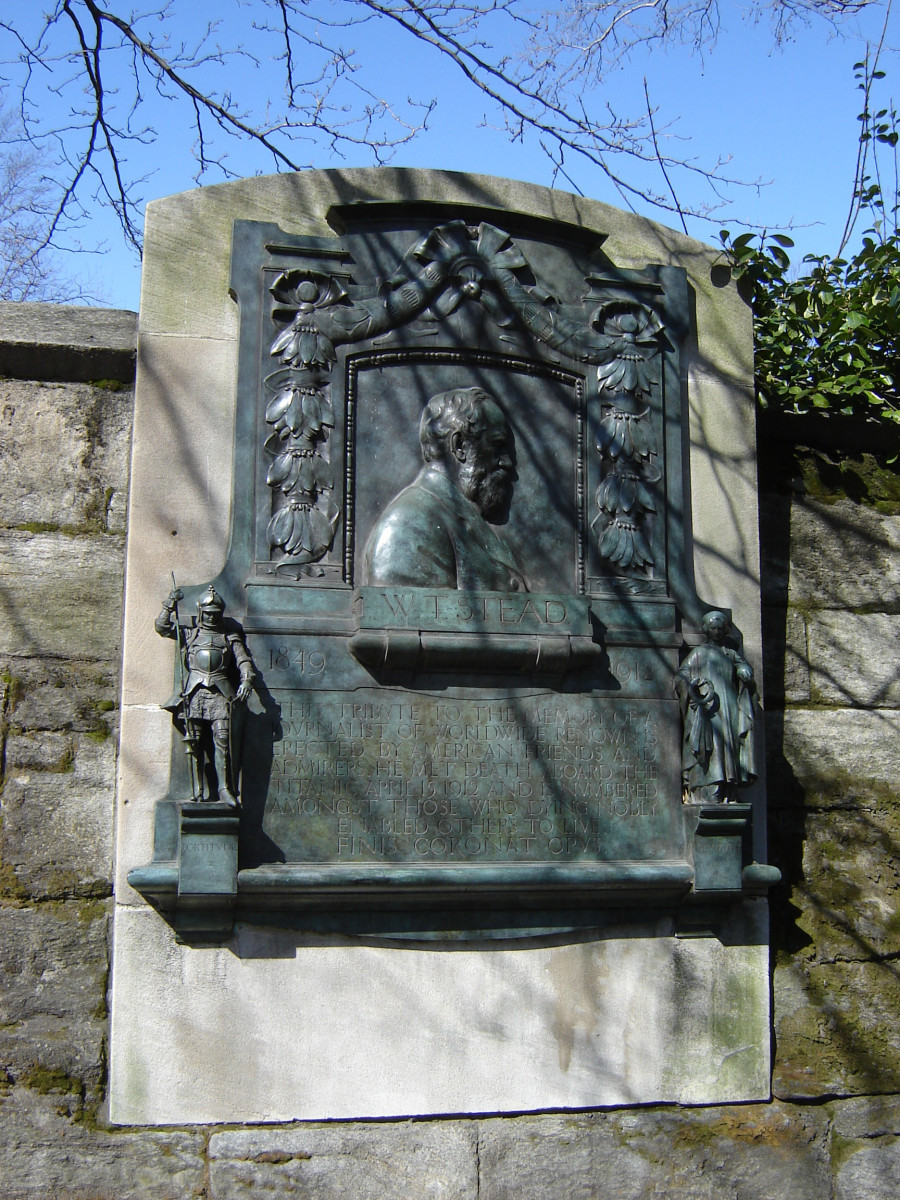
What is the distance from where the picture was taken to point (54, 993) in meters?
3.81

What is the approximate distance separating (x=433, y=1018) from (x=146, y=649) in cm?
153

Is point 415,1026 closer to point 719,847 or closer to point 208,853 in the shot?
point 208,853

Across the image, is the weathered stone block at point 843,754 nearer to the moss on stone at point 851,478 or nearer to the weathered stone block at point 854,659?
the weathered stone block at point 854,659

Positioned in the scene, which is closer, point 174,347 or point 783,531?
point 174,347

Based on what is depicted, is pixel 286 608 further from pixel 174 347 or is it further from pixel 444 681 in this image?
pixel 174 347

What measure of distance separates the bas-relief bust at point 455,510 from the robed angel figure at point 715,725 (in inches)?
26.7

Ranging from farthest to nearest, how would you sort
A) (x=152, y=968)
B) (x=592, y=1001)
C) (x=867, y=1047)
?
(x=867, y=1047) → (x=592, y=1001) → (x=152, y=968)

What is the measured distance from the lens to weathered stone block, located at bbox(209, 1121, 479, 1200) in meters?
3.67

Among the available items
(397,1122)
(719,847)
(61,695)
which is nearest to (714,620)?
(719,847)

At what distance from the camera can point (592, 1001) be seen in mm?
3980

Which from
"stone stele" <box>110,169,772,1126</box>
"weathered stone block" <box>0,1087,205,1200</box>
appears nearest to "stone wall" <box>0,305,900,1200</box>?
"weathered stone block" <box>0,1087,205,1200</box>

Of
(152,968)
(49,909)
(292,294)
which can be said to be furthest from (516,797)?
(292,294)

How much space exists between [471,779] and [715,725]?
86 centimetres

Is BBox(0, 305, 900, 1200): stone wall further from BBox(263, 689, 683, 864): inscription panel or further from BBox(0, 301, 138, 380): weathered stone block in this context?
BBox(263, 689, 683, 864): inscription panel
